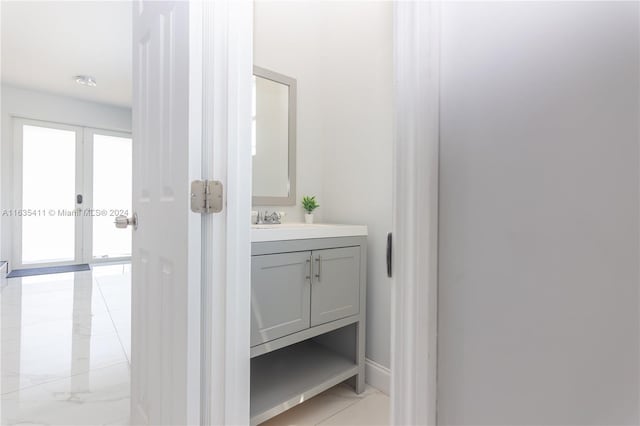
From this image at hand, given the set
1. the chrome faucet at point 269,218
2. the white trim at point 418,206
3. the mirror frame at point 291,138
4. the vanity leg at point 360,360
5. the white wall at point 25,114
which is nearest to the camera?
the white trim at point 418,206

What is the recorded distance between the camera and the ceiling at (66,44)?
2627 millimetres

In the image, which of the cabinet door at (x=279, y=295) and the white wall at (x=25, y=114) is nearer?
the cabinet door at (x=279, y=295)

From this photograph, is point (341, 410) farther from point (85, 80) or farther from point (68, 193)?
point (68, 193)

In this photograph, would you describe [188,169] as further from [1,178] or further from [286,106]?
[1,178]

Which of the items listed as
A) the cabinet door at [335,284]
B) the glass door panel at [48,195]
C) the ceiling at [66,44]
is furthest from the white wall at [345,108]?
the glass door panel at [48,195]

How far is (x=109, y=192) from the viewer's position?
5.23 meters

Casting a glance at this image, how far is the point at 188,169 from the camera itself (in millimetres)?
882

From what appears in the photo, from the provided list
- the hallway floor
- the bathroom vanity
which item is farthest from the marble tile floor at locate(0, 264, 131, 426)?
the bathroom vanity

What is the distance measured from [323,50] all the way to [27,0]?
7.73 feet

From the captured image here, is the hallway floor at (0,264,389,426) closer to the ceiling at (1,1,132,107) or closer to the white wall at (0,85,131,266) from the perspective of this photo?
the white wall at (0,85,131,266)

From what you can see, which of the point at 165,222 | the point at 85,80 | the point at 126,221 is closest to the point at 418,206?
the point at 165,222

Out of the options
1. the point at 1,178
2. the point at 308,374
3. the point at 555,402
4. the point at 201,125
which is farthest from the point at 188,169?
the point at 1,178

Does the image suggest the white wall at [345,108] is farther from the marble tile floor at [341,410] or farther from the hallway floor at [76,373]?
the hallway floor at [76,373]

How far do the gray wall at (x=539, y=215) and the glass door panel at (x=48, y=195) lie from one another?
A: 584 cm
